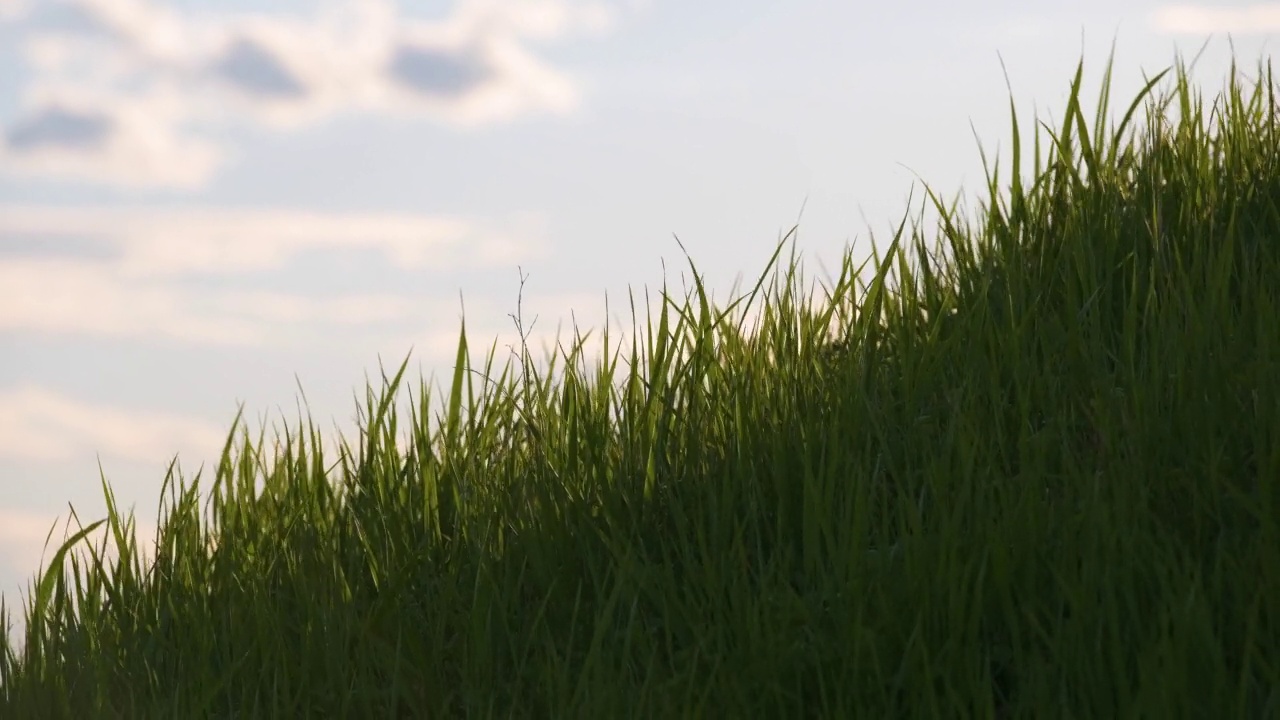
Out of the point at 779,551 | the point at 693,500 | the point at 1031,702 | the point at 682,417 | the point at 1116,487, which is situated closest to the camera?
A: the point at 1031,702

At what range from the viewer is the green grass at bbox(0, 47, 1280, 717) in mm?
2553

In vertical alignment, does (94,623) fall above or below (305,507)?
below

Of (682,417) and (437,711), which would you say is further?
(682,417)

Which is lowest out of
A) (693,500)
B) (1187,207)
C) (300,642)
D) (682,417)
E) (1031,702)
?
(1031,702)

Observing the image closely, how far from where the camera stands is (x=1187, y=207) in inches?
154

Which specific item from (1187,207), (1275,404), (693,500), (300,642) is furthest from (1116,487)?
(300,642)

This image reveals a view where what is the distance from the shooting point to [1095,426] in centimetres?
298

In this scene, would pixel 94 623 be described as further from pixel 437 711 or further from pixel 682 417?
pixel 682 417

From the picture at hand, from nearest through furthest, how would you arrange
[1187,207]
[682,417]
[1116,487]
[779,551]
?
[1116,487] → [779,551] → [682,417] → [1187,207]

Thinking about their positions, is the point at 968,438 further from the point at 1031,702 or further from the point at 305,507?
the point at 305,507

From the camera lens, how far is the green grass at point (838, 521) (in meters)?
2.55

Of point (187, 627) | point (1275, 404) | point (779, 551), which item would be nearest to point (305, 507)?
point (187, 627)

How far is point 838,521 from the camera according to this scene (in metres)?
2.81

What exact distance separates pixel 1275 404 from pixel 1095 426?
0.41 meters
